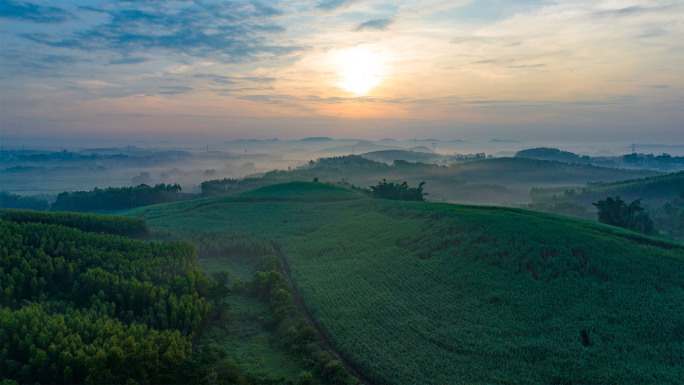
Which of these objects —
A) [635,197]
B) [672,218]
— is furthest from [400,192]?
[635,197]

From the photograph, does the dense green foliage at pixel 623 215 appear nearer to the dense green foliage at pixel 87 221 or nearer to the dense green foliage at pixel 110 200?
the dense green foliage at pixel 87 221

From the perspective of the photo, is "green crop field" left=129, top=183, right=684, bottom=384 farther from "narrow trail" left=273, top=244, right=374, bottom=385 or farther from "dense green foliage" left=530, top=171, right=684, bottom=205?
"dense green foliage" left=530, top=171, right=684, bottom=205

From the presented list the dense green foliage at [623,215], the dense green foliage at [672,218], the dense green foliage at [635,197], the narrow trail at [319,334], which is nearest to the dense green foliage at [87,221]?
the narrow trail at [319,334]

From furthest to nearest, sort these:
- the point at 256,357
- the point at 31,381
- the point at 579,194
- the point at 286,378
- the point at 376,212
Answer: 1. the point at 579,194
2. the point at 376,212
3. the point at 256,357
4. the point at 286,378
5. the point at 31,381

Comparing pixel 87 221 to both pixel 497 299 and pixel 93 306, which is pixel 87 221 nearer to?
pixel 93 306

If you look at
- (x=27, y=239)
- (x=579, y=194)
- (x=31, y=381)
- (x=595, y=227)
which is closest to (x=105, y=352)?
(x=31, y=381)

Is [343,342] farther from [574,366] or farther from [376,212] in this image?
[376,212]

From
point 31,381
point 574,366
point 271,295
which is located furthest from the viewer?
point 271,295
